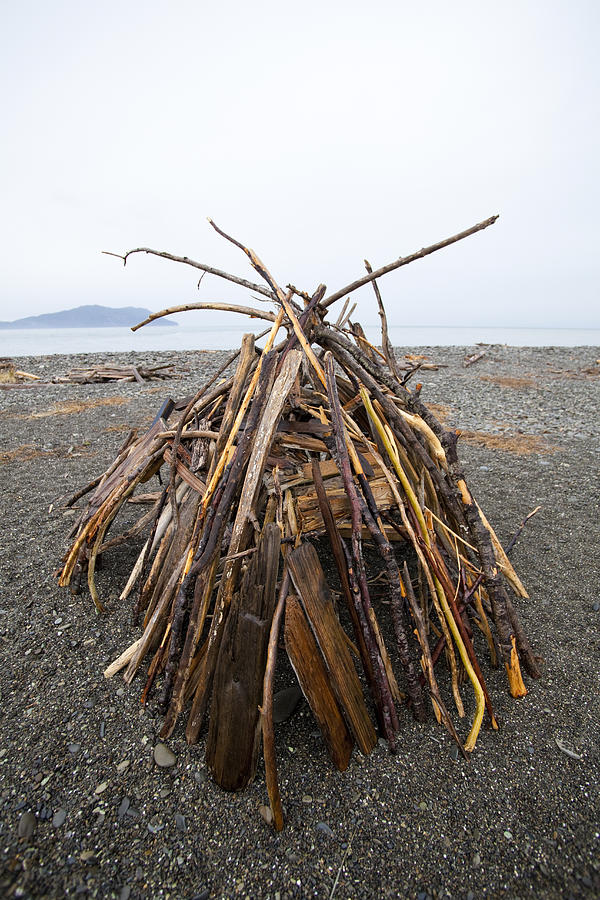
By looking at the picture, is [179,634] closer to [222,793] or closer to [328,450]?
[222,793]

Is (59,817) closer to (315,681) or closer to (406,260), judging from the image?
(315,681)

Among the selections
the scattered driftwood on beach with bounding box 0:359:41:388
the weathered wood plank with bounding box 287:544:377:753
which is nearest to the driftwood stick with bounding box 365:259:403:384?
the weathered wood plank with bounding box 287:544:377:753

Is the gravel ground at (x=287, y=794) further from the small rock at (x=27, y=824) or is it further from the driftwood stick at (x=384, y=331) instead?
the driftwood stick at (x=384, y=331)

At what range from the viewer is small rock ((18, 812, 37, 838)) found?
71.2 inches

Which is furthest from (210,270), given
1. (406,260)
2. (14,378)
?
(14,378)

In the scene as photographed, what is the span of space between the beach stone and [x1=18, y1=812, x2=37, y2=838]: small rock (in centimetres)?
51

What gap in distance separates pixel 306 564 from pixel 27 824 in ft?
5.19

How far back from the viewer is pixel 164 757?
2143 mm

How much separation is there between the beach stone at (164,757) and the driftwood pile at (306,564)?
4.5 inches

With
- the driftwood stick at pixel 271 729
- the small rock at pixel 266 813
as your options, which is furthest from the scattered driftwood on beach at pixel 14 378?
the small rock at pixel 266 813

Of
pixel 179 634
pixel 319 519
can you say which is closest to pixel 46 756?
pixel 179 634

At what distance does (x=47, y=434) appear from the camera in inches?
345

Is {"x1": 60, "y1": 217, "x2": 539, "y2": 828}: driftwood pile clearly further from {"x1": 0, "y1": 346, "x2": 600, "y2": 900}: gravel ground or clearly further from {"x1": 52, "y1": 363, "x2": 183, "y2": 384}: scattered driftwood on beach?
{"x1": 52, "y1": 363, "x2": 183, "y2": 384}: scattered driftwood on beach

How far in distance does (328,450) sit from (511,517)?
3.25 meters
